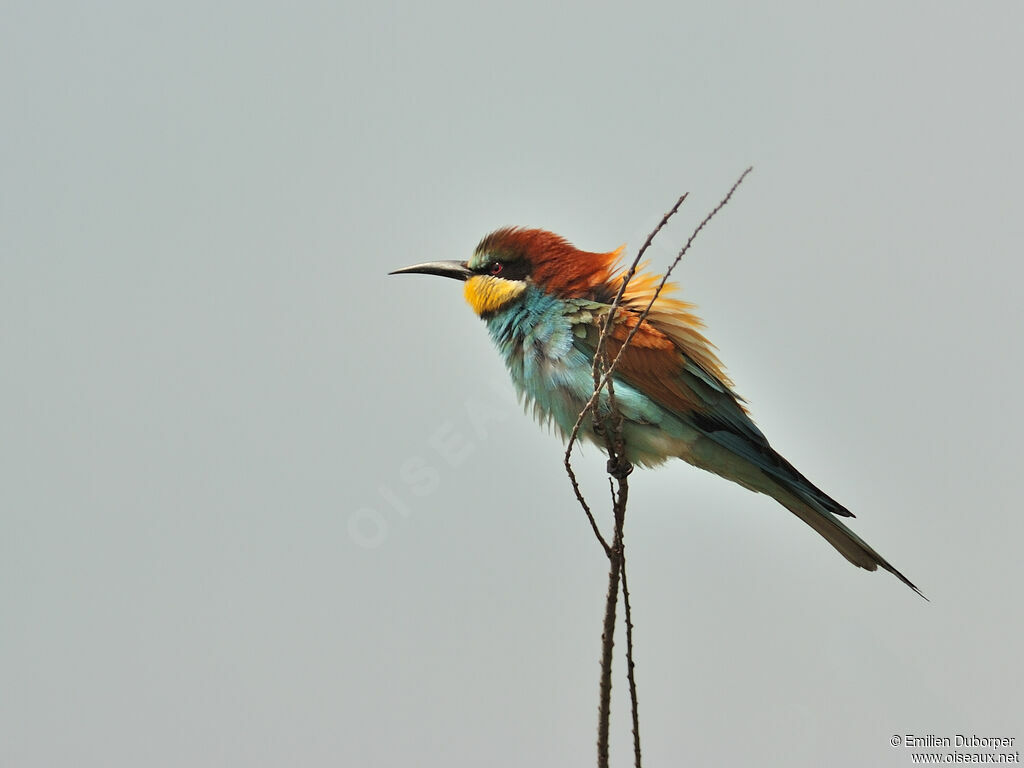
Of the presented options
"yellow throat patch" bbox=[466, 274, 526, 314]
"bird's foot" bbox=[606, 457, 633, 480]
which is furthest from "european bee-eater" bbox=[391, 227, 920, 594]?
"bird's foot" bbox=[606, 457, 633, 480]

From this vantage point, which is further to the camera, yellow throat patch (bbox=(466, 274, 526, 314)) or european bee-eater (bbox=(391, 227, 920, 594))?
yellow throat patch (bbox=(466, 274, 526, 314))

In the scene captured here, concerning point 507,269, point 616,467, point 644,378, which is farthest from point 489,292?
point 616,467

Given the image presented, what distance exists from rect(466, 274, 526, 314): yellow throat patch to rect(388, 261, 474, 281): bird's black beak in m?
0.05

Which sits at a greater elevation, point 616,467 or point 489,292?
point 489,292

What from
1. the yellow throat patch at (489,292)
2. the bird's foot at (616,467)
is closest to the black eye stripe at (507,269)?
the yellow throat patch at (489,292)

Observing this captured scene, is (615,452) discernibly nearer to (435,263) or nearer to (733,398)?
(733,398)

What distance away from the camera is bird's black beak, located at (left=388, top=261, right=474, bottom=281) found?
2.85 meters

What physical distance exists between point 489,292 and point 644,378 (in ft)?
1.54

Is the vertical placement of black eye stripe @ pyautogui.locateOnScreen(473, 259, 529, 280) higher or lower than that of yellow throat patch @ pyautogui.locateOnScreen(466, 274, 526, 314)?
higher

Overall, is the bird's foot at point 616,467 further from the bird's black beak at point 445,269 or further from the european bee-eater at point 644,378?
the bird's black beak at point 445,269

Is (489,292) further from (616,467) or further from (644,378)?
(616,467)

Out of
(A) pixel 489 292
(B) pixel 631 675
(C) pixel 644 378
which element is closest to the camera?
(B) pixel 631 675

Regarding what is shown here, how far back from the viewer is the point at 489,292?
8.87 ft

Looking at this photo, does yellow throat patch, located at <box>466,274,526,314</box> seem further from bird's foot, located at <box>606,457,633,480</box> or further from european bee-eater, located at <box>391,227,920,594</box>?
bird's foot, located at <box>606,457,633,480</box>
